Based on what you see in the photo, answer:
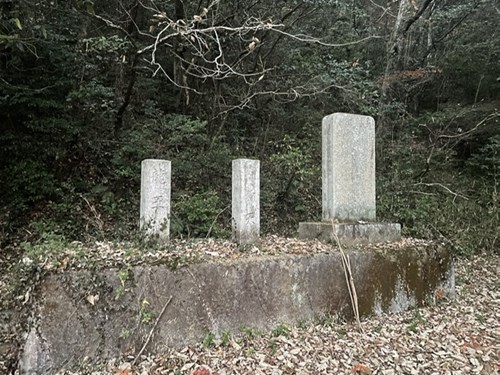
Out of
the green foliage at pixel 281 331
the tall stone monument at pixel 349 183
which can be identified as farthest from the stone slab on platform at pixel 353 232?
the green foliage at pixel 281 331

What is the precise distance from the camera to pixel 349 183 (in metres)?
5.27

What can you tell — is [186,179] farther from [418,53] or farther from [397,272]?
[418,53]

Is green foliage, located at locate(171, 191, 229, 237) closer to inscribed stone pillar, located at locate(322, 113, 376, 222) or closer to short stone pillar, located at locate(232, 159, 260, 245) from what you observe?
short stone pillar, located at locate(232, 159, 260, 245)

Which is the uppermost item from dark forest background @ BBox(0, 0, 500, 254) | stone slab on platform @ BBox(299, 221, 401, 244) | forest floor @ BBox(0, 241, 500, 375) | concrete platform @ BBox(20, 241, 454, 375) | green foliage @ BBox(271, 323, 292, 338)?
dark forest background @ BBox(0, 0, 500, 254)

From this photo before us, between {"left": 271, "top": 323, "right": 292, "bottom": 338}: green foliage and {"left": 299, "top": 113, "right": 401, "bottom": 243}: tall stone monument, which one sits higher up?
{"left": 299, "top": 113, "right": 401, "bottom": 243}: tall stone monument

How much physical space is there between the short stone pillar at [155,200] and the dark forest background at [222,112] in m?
1.38

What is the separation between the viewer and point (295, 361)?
3.44m

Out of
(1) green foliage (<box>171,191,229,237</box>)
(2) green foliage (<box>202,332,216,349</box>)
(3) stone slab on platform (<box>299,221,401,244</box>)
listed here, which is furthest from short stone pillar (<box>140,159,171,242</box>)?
(1) green foliage (<box>171,191,229,237</box>)

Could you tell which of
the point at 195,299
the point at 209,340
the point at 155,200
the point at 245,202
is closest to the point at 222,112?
the point at 245,202

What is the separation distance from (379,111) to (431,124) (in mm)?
1891

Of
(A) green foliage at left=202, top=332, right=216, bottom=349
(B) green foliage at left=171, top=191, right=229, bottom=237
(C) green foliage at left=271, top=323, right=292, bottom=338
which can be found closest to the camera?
(A) green foliage at left=202, top=332, right=216, bottom=349

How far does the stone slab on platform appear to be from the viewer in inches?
195

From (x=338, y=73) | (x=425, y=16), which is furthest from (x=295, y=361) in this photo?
(x=425, y=16)

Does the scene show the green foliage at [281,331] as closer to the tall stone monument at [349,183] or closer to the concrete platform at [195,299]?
the concrete platform at [195,299]
